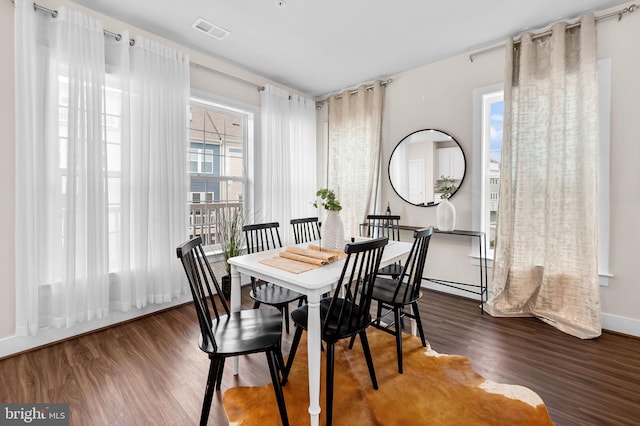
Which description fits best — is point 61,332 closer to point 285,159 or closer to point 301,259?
point 301,259

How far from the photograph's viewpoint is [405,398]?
172 cm

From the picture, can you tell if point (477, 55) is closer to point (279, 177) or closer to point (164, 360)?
point (279, 177)

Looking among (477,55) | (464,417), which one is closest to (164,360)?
(464,417)

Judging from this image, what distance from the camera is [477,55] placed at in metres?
3.19

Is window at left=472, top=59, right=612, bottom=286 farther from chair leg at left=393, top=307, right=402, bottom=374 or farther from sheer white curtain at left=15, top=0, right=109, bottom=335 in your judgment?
sheer white curtain at left=15, top=0, right=109, bottom=335

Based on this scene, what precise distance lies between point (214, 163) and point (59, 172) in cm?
155

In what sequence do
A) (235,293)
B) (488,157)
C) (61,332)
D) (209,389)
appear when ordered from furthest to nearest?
1. (488,157)
2. (61,332)
3. (235,293)
4. (209,389)

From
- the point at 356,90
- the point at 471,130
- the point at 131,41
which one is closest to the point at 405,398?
the point at 471,130

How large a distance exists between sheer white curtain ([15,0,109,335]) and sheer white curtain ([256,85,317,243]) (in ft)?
5.82

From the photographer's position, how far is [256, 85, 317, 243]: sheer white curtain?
3.92 metres

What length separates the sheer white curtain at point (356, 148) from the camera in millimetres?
3973

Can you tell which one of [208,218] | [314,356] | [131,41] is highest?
[131,41]

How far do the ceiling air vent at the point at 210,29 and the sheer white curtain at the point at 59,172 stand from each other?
2.54 feet

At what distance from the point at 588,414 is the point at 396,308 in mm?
1121
